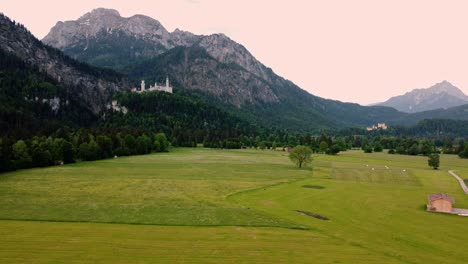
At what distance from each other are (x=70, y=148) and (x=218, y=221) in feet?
254

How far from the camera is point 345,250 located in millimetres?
35031

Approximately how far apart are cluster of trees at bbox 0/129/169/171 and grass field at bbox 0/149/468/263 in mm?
11753

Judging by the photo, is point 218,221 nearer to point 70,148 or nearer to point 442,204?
point 442,204

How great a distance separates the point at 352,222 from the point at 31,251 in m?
36.7

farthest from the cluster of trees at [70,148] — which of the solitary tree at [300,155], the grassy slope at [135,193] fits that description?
the solitary tree at [300,155]

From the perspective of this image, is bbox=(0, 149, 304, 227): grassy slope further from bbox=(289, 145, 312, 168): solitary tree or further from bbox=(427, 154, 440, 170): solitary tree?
bbox=(427, 154, 440, 170): solitary tree

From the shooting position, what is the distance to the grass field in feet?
108

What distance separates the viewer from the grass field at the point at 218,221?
33.0 metres

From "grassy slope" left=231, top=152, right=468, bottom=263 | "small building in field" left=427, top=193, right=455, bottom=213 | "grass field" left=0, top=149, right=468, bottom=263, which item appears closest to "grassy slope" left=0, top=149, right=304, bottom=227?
"grass field" left=0, top=149, right=468, bottom=263

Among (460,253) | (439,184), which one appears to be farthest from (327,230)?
(439,184)

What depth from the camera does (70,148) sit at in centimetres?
10556

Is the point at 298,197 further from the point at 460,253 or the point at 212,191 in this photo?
the point at 460,253

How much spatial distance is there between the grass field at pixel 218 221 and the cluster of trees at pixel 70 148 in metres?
11.8

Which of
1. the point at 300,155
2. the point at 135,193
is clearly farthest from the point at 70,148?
the point at 300,155
